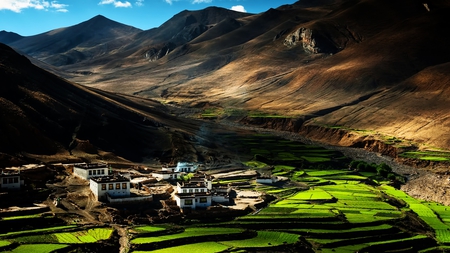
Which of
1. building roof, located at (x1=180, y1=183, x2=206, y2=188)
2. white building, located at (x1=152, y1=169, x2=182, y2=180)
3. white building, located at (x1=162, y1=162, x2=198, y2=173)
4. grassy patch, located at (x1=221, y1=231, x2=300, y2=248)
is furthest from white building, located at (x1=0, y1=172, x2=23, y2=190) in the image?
grassy patch, located at (x1=221, y1=231, x2=300, y2=248)

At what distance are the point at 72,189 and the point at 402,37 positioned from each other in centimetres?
14824

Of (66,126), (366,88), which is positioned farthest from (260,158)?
(366,88)

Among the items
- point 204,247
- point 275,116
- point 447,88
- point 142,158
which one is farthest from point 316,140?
point 204,247

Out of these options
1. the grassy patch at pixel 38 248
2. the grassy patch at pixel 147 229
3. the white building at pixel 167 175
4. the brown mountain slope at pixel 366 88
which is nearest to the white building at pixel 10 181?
the grassy patch at pixel 38 248

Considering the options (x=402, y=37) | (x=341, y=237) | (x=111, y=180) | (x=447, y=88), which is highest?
(x=402, y=37)

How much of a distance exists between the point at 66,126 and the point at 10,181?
105 ft

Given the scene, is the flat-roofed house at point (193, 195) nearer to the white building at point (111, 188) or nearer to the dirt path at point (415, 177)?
the white building at point (111, 188)

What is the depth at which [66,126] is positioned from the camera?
88.0 metres

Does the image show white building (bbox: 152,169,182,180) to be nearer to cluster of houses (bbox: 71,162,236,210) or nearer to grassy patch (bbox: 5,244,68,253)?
cluster of houses (bbox: 71,162,236,210)

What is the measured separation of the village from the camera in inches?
2157

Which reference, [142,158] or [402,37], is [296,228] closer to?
[142,158]

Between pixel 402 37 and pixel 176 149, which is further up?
pixel 402 37

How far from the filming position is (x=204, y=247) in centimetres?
4597

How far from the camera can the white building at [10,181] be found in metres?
56.2
